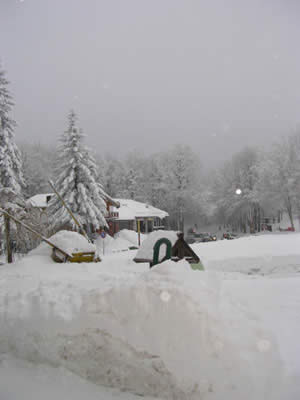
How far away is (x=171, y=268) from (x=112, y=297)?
756mm

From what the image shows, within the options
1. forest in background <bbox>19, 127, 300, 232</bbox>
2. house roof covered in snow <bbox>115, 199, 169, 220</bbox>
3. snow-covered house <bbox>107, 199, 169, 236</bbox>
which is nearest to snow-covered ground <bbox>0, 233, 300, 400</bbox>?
snow-covered house <bbox>107, 199, 169, 236</bbox>

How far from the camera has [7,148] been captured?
58.1ft

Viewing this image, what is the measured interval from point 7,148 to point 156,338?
62.3 feet

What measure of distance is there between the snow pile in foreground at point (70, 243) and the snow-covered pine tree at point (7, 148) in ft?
36.0

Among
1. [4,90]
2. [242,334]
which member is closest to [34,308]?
[242,334]

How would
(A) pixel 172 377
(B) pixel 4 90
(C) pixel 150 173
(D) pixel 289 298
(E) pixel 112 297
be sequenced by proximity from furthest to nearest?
(C) pixel 150 173
(B) pixel 4 90
(D) pixel 289 298
(E) pixel 112 297
(A) pixel 172 377

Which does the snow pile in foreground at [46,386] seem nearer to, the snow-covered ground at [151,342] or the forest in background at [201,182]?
the snow-covered ground at [151,342]

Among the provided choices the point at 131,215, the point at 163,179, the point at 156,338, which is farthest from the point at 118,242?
the point at 156,338

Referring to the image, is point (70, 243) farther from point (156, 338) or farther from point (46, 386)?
point (156, 338)

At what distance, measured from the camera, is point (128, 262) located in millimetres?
9805

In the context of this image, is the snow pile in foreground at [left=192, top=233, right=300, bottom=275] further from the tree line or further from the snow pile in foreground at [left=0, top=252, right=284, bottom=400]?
the tree line

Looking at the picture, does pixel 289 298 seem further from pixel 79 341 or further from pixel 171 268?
pixel 79 341

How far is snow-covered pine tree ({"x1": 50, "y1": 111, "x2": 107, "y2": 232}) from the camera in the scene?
2094 centimetres

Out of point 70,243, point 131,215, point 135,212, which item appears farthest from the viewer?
point 135,212
